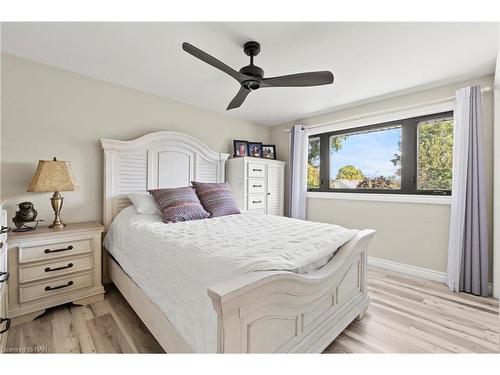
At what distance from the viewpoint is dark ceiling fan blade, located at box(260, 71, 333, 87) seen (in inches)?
65.4

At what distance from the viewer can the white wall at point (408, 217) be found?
91.0 inches

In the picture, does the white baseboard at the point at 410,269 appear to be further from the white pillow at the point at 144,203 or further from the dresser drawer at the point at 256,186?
the white pillow at the point at 144,203

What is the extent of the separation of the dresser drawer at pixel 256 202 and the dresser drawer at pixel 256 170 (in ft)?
1.07

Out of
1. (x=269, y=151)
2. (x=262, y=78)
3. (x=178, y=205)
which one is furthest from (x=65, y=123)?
(x=269, y=151)

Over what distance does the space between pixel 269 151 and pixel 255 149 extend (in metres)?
0.33

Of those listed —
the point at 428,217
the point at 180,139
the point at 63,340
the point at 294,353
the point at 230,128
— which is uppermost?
the point at 230,128

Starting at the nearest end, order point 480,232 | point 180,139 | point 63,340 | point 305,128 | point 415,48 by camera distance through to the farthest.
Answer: point 63,340 < point 415,48 < point 480,232 < point 180,139 < point 305,128

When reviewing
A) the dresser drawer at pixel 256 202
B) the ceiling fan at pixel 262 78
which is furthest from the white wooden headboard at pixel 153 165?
the ceiling fan at pixel 262 78

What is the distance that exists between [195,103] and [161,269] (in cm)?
238

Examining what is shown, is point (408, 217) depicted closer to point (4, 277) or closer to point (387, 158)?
point (387, 158)

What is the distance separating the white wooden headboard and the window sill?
157cm

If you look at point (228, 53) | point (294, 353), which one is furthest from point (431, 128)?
point (294, 353)

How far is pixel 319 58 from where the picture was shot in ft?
6.47

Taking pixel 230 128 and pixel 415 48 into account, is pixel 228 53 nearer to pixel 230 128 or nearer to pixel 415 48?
pixel 415 48
